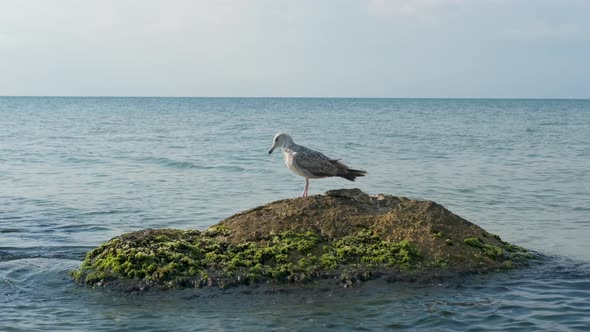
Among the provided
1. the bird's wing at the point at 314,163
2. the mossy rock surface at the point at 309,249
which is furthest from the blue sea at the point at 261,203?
the bird's wing at the point at 314,163

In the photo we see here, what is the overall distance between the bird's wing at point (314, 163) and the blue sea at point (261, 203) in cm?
262

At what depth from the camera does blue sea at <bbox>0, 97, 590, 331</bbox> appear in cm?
768

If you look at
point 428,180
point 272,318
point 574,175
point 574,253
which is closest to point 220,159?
point 428,180

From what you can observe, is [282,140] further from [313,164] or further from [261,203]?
[261,203]

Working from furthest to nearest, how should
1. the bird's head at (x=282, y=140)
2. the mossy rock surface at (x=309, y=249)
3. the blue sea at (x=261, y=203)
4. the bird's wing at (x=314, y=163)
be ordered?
the bird's head at (x=282, y=140) → the bird's wing at (x=314, y=163) → the mossy rock surface at (x=309, y=249) → the blue sea at (x=261, y=203)

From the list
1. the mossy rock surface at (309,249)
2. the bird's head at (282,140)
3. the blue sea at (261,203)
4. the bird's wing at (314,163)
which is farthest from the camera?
the bird's head at (282,140)

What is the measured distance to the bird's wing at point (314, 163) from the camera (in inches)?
420

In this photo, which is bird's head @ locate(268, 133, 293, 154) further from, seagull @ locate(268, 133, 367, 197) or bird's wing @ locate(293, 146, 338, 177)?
bird's wing @ locate(293, 146, 338, 177)

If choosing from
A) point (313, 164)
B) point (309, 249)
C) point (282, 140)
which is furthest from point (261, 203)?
point (309, 249)

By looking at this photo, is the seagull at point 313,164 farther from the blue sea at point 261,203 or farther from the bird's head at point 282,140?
the blue sea at point 261,203

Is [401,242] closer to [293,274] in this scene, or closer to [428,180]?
[293,274]

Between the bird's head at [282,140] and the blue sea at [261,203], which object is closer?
the blue sea at [261,203]

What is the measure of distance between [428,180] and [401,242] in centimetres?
1159

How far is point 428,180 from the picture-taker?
20.2 m
